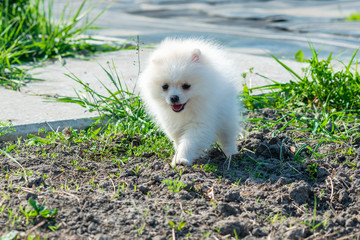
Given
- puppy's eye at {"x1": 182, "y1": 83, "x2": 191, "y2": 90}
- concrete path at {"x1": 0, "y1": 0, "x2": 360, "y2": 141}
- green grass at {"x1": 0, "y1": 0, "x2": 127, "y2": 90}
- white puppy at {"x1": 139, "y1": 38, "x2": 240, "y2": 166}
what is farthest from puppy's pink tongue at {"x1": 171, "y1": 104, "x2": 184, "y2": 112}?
green grass at {"x1": 0, "y1": 0, "x2": 127, "y2": 90}

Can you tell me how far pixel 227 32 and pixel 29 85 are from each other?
13.6 feet

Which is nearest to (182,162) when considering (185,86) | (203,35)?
(185,86)

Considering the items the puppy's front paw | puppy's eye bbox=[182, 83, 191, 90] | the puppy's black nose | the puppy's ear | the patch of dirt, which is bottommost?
the patch of dirt

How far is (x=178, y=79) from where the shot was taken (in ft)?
11.4

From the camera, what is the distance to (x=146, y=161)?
11.4 ft

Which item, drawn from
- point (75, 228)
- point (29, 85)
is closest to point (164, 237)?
point (75, 228)

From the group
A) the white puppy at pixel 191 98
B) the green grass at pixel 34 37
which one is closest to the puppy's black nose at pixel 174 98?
the white puppy at pixel 191 98

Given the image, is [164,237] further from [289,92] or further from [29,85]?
[29,85]

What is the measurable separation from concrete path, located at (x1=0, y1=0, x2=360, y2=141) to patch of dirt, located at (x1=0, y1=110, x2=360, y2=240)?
98cm

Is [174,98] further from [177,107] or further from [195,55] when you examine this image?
[195,55]

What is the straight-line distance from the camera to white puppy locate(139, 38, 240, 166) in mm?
3463

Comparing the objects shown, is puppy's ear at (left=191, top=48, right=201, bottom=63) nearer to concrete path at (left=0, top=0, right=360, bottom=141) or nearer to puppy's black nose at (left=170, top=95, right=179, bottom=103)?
puppy's black nose at (left=170, top=95, right=179, bottom=103)

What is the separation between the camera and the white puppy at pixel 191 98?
3463mm

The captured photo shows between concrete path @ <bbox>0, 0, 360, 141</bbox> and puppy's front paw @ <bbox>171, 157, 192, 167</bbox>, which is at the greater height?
concrete path @ <bbox>0, 0, 360, 141</bbox>
